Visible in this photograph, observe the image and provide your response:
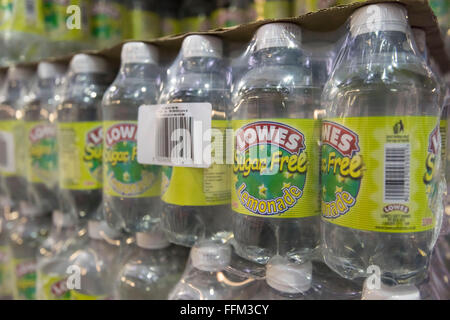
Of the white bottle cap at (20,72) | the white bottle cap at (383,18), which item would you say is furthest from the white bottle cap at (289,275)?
the white bottle cap at (20,72)

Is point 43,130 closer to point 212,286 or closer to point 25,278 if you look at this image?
point 25,278

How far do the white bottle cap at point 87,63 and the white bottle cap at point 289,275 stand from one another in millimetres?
727

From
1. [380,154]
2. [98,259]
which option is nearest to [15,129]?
[98,259]

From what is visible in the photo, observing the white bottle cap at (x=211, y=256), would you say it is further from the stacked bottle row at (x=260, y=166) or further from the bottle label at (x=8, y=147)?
the bottle label at (x=8, y=147)

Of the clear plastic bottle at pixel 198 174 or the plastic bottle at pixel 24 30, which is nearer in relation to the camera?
the clear plastic bottle at pixel 198 174

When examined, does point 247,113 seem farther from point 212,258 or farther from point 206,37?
point 212,258

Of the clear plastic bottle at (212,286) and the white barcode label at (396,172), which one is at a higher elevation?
the white barcode label at (396,172)

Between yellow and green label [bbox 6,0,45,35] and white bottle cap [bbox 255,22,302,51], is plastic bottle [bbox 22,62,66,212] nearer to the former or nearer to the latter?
yellow and green label [bbox 6,0,45,35]

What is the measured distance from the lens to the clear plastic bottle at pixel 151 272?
1.01 meters

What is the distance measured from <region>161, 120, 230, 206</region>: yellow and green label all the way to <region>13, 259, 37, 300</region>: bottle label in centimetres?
72

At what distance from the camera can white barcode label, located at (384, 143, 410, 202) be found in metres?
0.55

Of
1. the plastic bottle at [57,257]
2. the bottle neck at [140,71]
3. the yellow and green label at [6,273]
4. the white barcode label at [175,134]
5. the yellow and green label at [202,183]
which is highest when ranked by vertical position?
the bottle neck at [140,71]

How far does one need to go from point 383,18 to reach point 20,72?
3.86ft

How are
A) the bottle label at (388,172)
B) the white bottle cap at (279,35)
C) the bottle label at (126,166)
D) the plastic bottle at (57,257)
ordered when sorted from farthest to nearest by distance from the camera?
the plastic bottle at (57,257)
the bottle label at (126,166)
the white bottle cap at (279,35)
the bottle label at (388,172)
